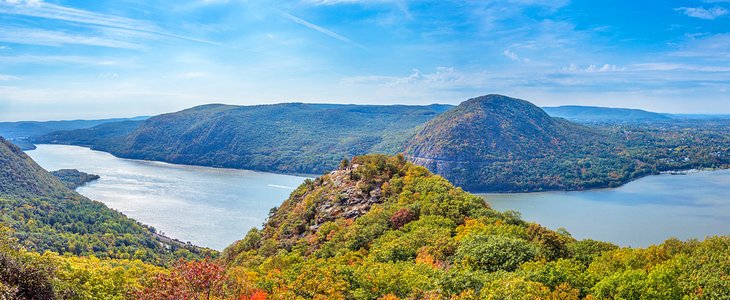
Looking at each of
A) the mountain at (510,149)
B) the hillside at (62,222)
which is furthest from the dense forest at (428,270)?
the mountain at (510,149)

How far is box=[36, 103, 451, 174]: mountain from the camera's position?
145 m

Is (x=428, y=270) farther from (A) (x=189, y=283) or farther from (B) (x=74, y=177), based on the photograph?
(B) (x=74, y=177)

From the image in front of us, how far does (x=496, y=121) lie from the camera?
128 metres

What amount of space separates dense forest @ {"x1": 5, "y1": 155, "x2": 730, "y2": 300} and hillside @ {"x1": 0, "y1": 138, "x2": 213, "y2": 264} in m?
28.4

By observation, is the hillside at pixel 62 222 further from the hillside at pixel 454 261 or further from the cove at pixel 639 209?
the cove at pixel 639 209

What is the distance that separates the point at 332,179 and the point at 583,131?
113985 mm

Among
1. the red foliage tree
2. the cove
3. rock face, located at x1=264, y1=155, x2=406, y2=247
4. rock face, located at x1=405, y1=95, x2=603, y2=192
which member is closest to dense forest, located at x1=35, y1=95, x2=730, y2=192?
rock face, located at x1=405, y1=95, x2=603, y2=192

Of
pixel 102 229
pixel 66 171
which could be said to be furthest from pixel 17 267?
pixel 66 171

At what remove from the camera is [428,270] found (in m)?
18.8

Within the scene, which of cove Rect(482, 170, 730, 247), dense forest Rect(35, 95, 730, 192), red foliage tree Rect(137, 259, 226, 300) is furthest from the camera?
dense forest Rect(35, 95, 730, 192)

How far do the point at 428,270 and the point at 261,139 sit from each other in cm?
15258

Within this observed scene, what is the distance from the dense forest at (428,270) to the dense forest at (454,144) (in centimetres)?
7228

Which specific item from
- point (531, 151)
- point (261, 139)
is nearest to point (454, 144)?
point (531, 151)

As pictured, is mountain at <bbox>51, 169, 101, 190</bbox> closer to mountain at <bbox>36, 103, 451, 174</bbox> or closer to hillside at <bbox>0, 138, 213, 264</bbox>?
hillside at <bbox>0, 138, 213, 264</bbox>
